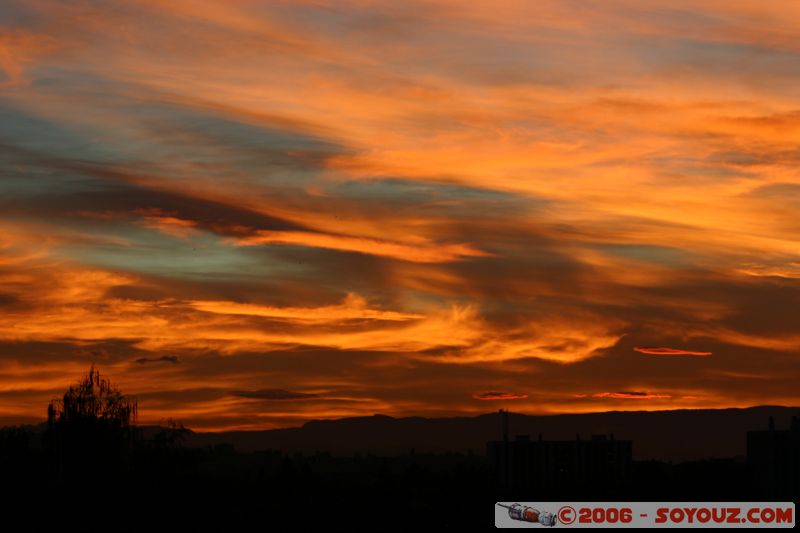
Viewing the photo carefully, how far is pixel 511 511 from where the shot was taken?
14575 cm

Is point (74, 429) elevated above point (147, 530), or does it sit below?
above

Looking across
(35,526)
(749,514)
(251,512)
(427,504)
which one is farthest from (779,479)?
(35,526)

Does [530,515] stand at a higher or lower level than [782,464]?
lower

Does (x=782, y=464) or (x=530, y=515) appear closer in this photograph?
(x=530, y=515)

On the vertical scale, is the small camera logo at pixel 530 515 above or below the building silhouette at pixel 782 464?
below

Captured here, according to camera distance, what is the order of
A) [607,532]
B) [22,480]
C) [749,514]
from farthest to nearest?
[22,480] < [749,514] < [607,532]

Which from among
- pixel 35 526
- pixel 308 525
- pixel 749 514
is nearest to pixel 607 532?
pixel 749 514

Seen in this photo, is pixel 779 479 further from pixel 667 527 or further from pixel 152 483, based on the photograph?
A: pixel 152 483

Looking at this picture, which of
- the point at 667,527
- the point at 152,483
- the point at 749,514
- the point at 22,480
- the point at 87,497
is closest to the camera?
the point at 667,527

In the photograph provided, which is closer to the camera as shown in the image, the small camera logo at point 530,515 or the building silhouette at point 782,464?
the small camera logo at point 530,515

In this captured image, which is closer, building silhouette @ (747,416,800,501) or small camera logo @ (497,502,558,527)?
small camera logo @ (497,502,558,527)

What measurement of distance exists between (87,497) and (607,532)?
71447mm

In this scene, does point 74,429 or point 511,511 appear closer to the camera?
point 511,511

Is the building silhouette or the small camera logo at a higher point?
the building silhouette
